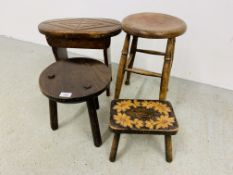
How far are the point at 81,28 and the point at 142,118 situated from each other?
0.70m

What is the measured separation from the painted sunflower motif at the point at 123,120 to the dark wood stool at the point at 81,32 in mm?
503

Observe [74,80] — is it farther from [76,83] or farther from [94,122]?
[94,122]

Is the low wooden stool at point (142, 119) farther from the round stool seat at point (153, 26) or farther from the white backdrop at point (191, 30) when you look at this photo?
the white backdrop at point (191, 30)

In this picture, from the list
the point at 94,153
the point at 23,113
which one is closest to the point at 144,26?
the point at 94,153

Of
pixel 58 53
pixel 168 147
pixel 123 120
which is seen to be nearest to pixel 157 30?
pixel 123 120

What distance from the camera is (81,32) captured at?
124cm

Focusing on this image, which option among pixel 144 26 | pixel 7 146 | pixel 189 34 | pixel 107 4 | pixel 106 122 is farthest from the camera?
pixel 107 4

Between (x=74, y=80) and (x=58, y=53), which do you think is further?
(x=58, y=53)

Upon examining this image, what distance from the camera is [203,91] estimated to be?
1714mm

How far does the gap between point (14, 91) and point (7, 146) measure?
1.96ft

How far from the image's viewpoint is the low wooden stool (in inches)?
38.9

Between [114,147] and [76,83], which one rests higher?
[76,83]

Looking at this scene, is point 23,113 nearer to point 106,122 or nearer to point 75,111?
point 75,111

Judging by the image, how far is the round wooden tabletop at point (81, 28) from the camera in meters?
1.24
